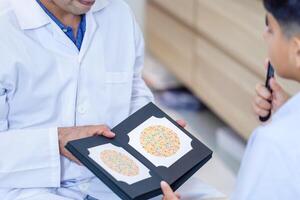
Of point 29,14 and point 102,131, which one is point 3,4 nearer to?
point 29,14

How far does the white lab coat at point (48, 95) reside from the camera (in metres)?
1.34

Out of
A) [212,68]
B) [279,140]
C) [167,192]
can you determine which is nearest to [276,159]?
[279,140]

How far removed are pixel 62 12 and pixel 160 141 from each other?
1.31 feet

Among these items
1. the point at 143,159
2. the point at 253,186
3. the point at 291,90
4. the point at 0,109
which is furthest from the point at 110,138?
the point at 291,90

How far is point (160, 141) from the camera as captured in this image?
136cm

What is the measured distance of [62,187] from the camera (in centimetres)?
140

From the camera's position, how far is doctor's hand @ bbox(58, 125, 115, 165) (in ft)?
4.32

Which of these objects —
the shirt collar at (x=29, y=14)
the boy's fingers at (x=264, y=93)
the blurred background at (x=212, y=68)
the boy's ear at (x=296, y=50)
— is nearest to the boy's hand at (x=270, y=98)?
the boy's fingers at (x=264, y=93)

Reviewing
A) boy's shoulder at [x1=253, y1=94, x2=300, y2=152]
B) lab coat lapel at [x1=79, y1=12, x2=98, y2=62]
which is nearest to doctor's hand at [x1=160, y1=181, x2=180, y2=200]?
boy's shoulder at [x1=253, y1=94, x2=300, y2=152]

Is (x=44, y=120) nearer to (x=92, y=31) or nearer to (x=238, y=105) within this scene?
(x=92, y=31)

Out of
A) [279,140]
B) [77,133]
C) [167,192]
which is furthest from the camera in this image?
[77,133]

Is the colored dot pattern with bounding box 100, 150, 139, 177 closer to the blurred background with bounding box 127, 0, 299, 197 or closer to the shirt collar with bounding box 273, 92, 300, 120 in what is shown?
the shirt collar with bounding box 273, 92, 300, 120

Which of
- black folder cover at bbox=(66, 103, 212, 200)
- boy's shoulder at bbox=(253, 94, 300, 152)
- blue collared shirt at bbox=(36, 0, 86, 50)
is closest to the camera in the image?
boy's shoulder at bbox=(253, 94, 300, 152)

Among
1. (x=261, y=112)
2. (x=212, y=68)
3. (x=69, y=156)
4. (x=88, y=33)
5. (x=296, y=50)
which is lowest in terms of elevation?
(x=212, y=68)
